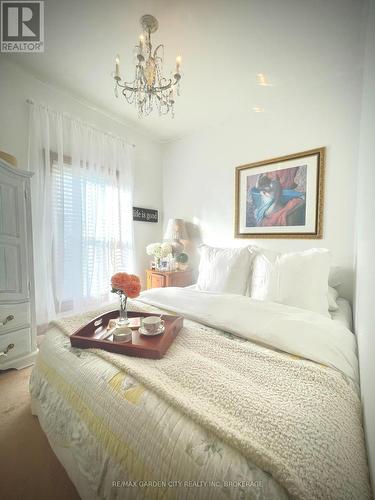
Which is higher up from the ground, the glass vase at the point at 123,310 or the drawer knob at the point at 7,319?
the glass vase at the point at 123,310

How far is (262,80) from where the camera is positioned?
196 cm

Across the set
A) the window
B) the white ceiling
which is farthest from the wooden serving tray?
the white ceiling

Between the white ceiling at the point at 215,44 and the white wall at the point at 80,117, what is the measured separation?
128 mm

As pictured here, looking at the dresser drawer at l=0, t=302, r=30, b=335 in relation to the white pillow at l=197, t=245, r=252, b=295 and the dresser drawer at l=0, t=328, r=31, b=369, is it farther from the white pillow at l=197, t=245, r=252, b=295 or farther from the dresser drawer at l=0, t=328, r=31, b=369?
the white pillow at l=197, t=245, r=252, b=295

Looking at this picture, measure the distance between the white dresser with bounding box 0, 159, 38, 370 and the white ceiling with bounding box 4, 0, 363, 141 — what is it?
1.10 m

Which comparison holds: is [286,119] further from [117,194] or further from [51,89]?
[51,89]

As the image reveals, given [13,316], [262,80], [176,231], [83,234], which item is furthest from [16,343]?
[262,80]

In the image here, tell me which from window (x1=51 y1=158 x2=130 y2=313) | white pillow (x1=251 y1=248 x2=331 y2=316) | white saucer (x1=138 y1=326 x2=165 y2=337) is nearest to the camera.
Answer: white saucer (x1=138 y1=326 x2=165 y2=337)

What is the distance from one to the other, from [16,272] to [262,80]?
2.73 meters

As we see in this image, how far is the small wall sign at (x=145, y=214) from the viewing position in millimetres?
3041

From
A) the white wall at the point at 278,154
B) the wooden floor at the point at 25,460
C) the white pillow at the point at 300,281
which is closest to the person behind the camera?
the wooden floor at the point at 25,460

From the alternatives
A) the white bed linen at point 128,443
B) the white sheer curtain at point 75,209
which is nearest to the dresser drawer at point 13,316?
the white sheer curtain at point 75,209

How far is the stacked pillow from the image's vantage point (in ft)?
5.02

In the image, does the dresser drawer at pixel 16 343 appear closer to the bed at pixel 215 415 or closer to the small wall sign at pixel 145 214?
the bed at pixel 215 415
